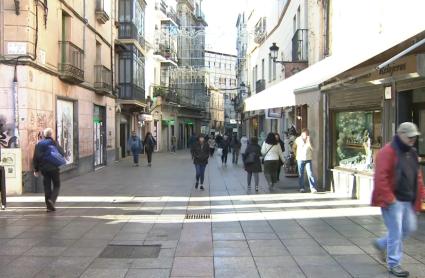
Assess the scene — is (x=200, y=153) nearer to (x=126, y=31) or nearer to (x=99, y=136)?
(x=99, y=136)

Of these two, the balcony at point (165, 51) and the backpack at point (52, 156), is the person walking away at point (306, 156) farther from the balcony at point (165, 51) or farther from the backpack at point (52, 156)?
the balcony at point (165, 51)

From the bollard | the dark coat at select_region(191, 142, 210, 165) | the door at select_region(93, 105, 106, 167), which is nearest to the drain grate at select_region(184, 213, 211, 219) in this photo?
the bollard

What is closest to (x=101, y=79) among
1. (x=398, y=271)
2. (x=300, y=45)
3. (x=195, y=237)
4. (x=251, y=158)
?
(x=300, y=45)

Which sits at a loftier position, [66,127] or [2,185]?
[66,127]

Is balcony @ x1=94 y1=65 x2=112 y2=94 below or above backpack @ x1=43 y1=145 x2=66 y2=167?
A: above

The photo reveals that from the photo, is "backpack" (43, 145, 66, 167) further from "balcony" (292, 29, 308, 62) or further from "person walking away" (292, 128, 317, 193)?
"balcony" (292, 29, 308, 62)

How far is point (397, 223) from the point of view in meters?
5.97

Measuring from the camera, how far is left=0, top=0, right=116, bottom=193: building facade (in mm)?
14039

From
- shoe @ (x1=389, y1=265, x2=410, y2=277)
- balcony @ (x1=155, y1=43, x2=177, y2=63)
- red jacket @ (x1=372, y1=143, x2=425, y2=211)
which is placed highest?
balcony @ (x1=155, y1=43, x2=177, y2=63)

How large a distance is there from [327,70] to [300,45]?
9.42 metres

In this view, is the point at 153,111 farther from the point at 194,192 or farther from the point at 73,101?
the point at 194,192

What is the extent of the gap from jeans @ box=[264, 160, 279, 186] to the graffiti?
20.7 ft

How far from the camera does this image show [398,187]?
5957 millimetres

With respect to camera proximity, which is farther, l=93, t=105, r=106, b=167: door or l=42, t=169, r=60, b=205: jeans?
l=93, t=105, r=106, b=167: door
